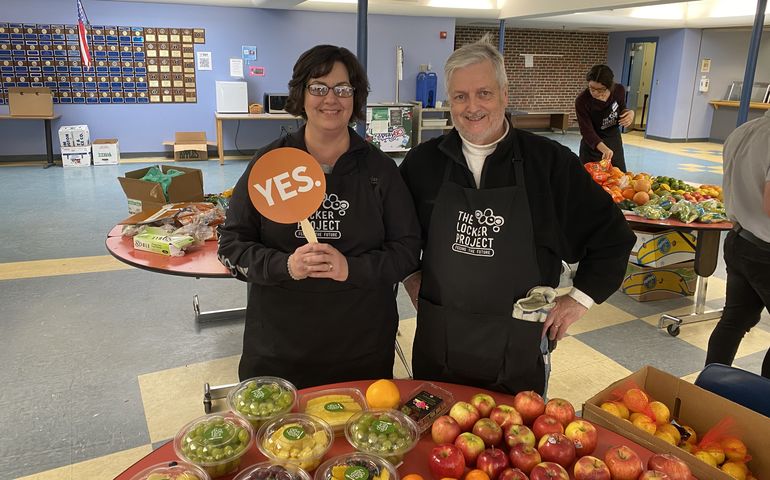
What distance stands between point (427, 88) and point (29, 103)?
7.08 meters

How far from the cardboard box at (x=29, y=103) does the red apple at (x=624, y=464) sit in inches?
398

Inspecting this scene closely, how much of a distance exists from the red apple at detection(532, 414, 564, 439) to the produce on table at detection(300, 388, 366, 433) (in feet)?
1.50

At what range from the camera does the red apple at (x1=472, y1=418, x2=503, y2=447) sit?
4.54 feet

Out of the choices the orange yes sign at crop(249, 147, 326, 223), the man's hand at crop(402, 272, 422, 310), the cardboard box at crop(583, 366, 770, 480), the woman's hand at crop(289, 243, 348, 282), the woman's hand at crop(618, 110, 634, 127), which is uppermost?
the woman's hand at crop(618, 110, 634, 127)

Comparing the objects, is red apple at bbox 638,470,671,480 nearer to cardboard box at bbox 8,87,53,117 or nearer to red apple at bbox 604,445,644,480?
red apple at bbox 604,445,644,480

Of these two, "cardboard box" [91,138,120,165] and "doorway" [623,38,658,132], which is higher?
"doorway" [623,38,658,132]

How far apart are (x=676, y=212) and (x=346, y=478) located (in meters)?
3.52

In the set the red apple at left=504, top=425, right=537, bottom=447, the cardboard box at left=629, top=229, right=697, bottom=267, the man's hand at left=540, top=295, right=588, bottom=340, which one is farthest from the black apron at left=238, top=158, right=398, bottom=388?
the cardboard box at left=629, top=229, right=697, bottom=267

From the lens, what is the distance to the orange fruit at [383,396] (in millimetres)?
1520

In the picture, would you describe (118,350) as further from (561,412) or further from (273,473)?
(561,412)

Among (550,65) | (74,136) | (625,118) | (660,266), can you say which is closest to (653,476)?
(660,266)

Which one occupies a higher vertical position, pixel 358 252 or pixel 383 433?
pixel 358 252

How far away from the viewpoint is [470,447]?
134cm

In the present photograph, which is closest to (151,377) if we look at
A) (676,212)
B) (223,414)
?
(223,414)
